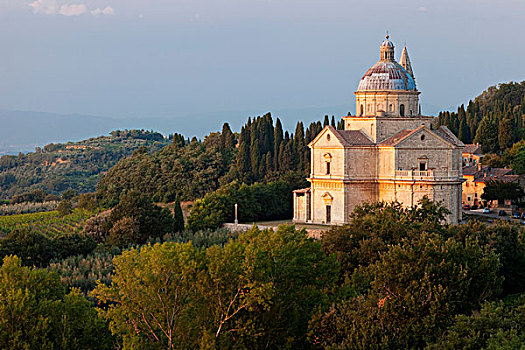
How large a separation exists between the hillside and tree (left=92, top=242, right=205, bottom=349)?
268 feet

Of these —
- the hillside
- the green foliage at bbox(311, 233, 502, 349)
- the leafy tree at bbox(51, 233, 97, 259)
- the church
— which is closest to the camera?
the green foliage at bbox(311, 233, 502, 349)

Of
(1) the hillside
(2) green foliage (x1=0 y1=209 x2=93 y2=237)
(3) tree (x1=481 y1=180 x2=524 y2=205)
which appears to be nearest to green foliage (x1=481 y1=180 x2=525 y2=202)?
(3) tree (x1=481 y1=180 x2=524 y2=205)

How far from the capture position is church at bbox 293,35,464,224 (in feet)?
123

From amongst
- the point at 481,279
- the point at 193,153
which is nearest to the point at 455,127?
the point at 193,153

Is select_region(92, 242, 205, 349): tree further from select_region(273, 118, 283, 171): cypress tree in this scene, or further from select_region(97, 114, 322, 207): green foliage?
select_region(273, 118, 283, 171): cypress tree

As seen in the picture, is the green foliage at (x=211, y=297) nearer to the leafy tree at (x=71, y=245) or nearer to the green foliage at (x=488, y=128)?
the leafy tree at (x=71, y=245)

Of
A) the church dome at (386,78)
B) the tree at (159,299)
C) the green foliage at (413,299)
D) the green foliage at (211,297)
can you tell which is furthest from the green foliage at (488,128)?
the tree at (159,299)

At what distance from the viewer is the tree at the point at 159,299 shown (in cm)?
1745

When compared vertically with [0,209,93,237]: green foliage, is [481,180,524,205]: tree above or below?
above

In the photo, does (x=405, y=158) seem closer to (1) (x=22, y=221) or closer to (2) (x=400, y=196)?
(2) (x=400, y=196)

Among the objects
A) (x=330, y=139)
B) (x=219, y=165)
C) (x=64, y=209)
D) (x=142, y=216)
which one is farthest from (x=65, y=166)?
(x=330, y=139)

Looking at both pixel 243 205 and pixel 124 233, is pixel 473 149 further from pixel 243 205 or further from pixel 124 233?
pixel 124 233

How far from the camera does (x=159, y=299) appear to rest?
57.5ft

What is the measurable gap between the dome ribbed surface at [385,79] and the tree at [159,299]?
79.9 feet
